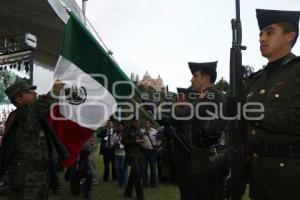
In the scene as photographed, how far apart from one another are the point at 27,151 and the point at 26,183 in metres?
0.33

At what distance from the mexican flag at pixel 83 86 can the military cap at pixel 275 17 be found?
7.47 feet

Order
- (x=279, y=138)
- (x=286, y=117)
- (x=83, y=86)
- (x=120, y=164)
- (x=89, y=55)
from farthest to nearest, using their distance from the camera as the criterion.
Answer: (x=120, y=164), (x=89, y=55), (x=83, y=86), (x=279, y=138), (x=286, y=117)

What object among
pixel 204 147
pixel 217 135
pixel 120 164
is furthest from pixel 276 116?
pixel 120 164

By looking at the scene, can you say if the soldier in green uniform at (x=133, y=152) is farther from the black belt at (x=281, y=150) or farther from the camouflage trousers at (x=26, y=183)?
the black belt at (x=281, y=150)

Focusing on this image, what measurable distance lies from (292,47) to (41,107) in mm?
2648

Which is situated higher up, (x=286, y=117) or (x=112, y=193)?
(x=286, y=117)

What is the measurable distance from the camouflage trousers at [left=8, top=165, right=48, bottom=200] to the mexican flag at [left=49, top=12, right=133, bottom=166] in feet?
1.49

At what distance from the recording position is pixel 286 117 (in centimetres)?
319

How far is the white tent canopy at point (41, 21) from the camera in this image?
9.39 m

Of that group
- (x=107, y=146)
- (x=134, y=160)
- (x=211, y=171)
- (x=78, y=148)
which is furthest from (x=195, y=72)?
(x=107, y=146)

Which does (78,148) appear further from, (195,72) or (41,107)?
(195,72)

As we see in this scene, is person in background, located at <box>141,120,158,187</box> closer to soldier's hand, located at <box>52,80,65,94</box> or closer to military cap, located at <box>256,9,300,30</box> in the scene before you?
soldier's hand, located at <box>52,80,65,94</box>

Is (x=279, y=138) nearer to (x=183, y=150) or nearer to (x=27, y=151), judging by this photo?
(x=27, y=151)

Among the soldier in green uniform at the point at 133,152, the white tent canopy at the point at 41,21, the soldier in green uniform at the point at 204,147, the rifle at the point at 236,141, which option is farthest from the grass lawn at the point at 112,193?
the rifle at the point at 236,141
